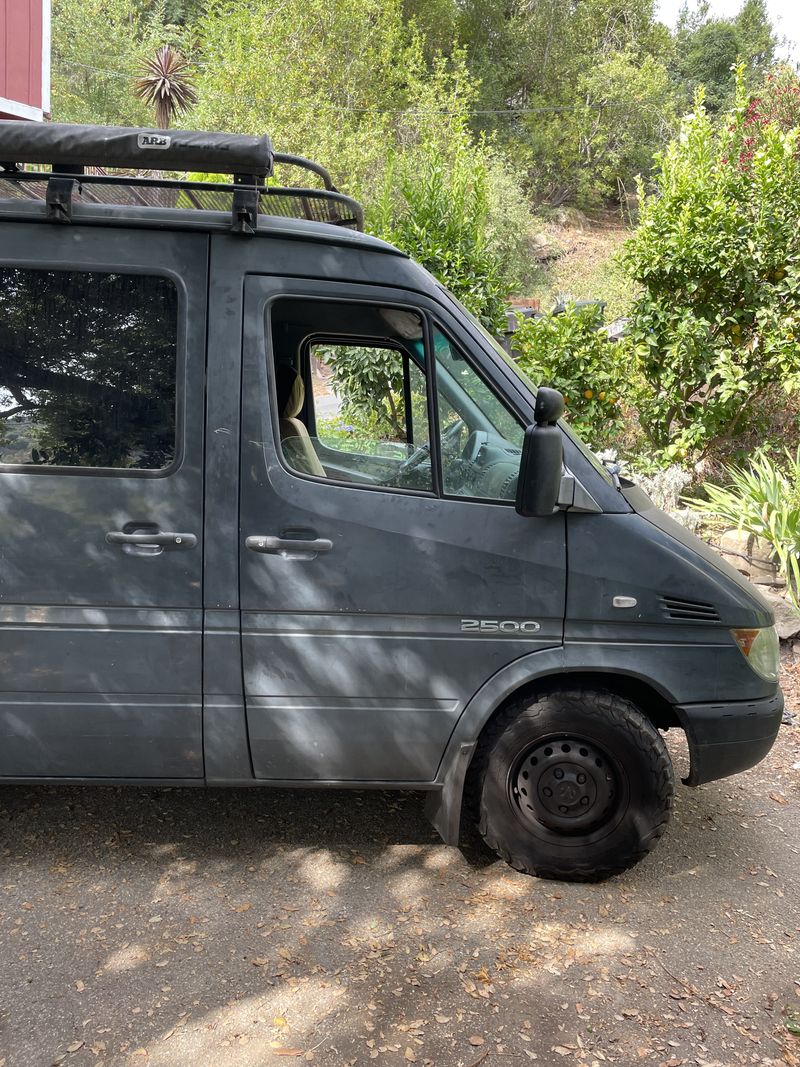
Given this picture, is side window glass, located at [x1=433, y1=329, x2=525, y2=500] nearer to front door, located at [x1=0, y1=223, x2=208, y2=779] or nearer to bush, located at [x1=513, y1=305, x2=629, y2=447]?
front door, located at [x1=0, y1=223, x2=208, y2=779]

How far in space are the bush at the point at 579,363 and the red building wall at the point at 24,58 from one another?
6.30 meters

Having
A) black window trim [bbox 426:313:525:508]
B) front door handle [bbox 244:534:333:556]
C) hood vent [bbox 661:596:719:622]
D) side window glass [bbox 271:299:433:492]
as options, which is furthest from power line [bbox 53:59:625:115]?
front door handle [bbox 244:534:333:556]

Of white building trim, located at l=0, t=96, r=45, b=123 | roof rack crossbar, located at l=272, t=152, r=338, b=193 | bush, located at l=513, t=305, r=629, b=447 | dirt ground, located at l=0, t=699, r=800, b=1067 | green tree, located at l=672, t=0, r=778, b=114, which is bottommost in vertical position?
dirt ground, located at l=0, t=699, r=800, b=1067

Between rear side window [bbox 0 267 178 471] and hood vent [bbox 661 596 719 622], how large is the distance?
1.94 m

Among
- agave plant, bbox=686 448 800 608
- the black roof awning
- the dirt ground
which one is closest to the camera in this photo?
the dirt ground

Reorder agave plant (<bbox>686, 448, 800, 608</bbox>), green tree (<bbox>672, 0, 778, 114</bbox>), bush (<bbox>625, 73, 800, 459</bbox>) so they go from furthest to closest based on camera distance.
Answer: green tree (<bbox>672, 0, 778, 114</bbox>) → bush (<bbox>625, 73, 800, 459</bbox>) → agave plant (<bbox>686, 448, 800, 608</bbox>)

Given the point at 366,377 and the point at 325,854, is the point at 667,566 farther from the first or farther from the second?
the point at 325,854

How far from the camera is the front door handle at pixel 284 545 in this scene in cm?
332

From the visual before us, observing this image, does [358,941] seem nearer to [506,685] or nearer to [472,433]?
[506,685]

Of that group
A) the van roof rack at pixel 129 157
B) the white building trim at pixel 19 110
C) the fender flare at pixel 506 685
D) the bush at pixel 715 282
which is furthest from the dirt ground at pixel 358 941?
the white building trim at pixel 19 110

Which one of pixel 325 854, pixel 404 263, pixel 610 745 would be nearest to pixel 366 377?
pixel 404 263

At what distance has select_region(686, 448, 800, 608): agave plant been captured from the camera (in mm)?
6652

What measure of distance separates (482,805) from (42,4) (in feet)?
36.1

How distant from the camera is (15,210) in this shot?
3.29 metres
